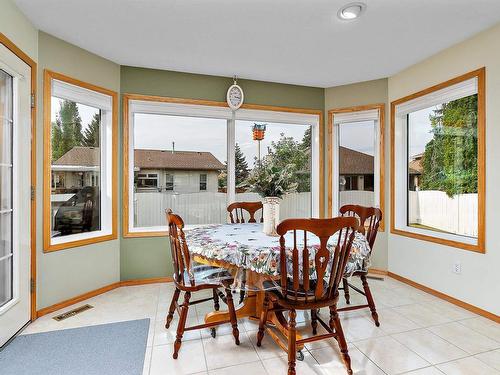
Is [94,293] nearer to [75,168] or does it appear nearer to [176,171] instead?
[75,168]

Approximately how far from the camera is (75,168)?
303 centimetres

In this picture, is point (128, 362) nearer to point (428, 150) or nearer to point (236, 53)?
point (236, 53)

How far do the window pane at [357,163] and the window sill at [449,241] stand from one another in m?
0.53

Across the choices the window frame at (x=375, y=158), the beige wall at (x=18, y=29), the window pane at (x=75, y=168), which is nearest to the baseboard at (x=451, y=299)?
the window frame at (x=375, y=158)

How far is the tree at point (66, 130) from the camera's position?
285 cm

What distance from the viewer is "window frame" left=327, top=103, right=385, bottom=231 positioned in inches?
147

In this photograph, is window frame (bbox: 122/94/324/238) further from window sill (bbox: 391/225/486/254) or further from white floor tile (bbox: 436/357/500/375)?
white floor tile (bbox: 436/357/500/375)

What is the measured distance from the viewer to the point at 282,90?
12.8 ft

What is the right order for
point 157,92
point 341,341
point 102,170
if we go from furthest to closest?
point 157,92, point 102,170, point 341,341

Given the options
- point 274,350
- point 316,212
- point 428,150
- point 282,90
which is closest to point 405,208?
point 428,150

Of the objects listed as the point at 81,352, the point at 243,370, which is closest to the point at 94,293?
the point at 81,352

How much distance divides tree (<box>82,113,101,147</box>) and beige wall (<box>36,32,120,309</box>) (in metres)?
0.37

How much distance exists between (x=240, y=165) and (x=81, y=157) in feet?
5.91

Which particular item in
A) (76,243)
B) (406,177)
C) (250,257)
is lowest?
(76,243)
